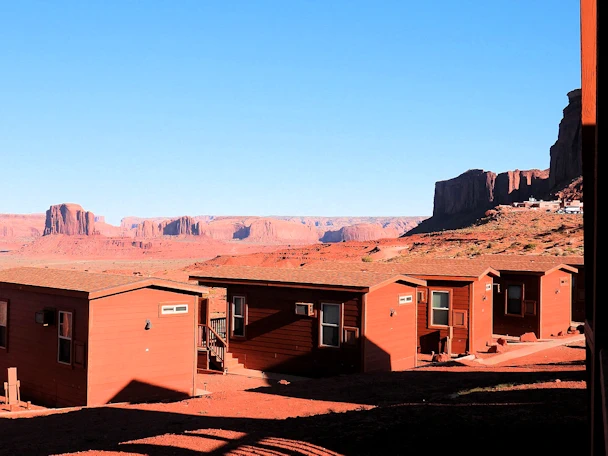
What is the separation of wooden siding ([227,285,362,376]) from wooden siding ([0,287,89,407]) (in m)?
6.01

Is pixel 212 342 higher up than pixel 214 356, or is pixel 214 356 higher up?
pixel 212 342

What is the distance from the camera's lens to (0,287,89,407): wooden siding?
14.4 meters

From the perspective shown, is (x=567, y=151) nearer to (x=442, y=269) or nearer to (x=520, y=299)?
(x=520, y=299)

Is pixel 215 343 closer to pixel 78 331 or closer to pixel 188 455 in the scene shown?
pixel 78 331

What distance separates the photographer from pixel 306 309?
18.1 metres

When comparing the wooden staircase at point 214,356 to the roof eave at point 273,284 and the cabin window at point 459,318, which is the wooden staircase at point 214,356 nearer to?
the roof eave at point 273,284

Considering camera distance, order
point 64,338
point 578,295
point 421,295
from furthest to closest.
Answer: point 578,295
point 421,295
point 64,338

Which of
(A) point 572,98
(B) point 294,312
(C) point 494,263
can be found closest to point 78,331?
(B) point 294,312

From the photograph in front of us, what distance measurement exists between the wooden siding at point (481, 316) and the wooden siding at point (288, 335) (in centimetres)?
584

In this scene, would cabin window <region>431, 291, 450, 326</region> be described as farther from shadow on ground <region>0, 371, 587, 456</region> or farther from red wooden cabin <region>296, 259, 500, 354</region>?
shadow on ground <region>0, 371, 587, 456</region>

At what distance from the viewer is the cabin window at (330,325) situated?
58.5 ft

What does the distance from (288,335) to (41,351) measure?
665 centimetres

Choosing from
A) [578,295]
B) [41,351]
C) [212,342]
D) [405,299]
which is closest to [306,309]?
[405,299]

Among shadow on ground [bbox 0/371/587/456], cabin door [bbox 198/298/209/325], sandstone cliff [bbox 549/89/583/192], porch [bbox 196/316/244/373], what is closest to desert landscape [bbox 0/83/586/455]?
shadow on ground [bbox 0/371/587/456]
